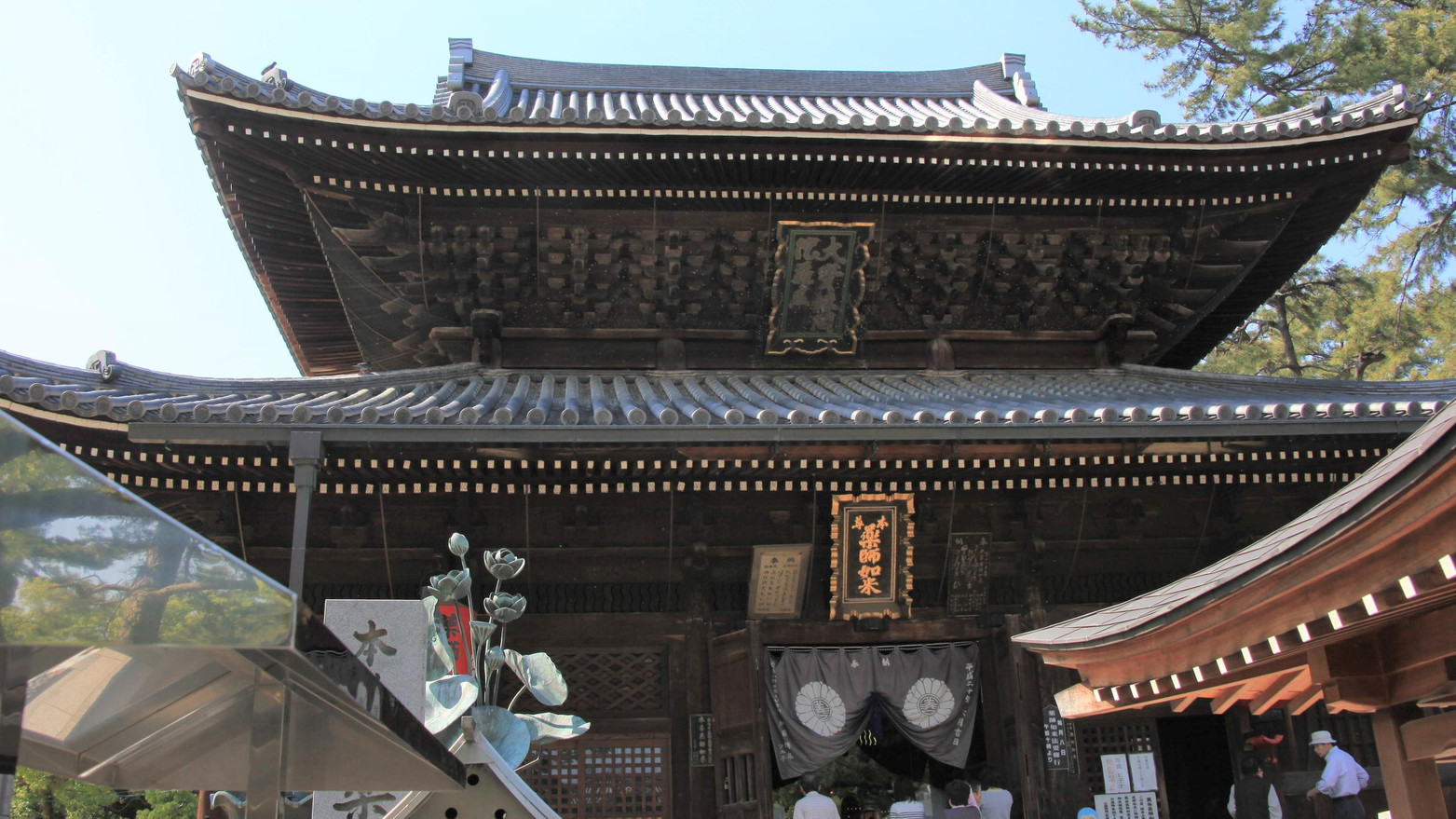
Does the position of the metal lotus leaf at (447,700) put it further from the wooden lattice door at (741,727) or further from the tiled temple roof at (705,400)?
the wooden lattice door at (741,727)

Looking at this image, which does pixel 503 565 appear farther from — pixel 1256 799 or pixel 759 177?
pixel 1256 799

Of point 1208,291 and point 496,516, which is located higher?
point 1208,291

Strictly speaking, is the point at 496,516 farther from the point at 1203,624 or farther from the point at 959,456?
the point at 1203,624

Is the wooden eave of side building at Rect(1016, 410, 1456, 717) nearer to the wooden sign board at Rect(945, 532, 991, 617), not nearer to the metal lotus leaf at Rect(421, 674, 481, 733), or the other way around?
the metal lotus leaf at Rect(421, 674, 481, 733)

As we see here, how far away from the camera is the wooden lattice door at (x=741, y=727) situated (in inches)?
300

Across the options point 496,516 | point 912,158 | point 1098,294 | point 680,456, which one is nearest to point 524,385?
point 496,516

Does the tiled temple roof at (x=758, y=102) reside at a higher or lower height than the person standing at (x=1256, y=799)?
higher

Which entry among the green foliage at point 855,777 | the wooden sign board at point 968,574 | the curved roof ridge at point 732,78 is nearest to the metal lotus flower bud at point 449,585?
the wooden sign board at point 968,574

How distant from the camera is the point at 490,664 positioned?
416 cm

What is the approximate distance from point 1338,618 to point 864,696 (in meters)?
5.57

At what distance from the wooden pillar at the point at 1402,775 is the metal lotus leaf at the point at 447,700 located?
10.3 feet

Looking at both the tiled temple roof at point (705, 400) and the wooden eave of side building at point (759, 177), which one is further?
the wooden eave of side building at point (759, 177)

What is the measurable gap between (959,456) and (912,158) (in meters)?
2.79

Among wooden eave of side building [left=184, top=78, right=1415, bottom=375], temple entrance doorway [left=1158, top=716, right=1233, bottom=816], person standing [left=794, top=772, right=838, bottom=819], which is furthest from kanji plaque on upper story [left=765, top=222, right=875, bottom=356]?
temple entrance doorway [left=1158, top=716, right=1233, bottom=816]
